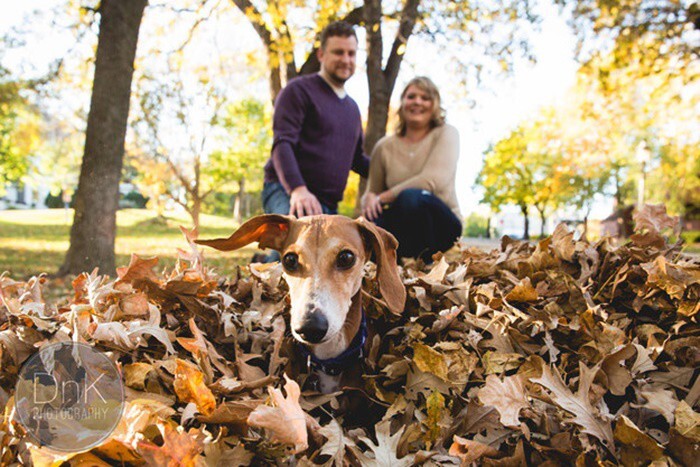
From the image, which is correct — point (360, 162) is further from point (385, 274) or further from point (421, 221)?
point (385, 274)

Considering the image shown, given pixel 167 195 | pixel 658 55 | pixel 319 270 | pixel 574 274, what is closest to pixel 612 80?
pixel 658 55

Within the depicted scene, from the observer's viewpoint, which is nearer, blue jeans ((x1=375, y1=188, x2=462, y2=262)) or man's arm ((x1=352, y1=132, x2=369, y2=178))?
blue jeans ((x1=375, y1=188, x2=462, y2=262))

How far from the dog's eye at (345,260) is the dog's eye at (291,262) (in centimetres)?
16

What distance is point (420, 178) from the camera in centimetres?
472

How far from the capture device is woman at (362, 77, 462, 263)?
464 cm

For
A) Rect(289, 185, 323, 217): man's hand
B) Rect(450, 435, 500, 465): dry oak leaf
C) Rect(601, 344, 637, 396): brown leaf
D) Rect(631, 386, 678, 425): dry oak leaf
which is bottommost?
Rect(450, 435, 500, 465): dry oak leaf

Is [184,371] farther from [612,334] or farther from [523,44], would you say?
[523,44]

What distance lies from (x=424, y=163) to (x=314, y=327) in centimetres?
A: 357

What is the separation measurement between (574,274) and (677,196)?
39.9 m

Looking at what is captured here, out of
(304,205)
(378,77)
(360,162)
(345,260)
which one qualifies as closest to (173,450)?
(345,260)

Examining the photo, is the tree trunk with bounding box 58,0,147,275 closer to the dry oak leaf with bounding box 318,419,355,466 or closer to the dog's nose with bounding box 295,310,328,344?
the dog's nose with bounding box 295,310,328,344

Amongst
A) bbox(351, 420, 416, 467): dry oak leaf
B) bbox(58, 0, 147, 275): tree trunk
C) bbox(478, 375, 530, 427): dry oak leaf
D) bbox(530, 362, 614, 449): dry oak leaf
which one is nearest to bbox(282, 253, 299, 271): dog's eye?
bbox(351, 420, 416, 467): dry oak leaf

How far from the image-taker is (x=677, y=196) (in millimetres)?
34719

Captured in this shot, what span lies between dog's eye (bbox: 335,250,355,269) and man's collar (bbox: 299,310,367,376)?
291 mm
